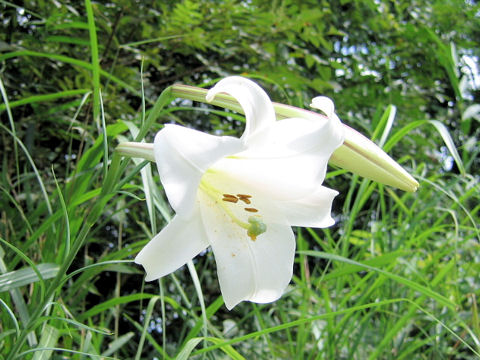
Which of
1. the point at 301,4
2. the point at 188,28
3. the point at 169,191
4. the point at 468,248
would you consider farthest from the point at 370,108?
the point at 169,191

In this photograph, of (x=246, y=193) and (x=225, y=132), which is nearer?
(x=246, y=193)

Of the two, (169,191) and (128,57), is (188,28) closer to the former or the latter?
(128,57)

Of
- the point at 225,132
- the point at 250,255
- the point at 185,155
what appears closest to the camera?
the point at 185,155

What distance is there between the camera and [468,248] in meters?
1.65

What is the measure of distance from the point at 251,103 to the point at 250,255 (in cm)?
19

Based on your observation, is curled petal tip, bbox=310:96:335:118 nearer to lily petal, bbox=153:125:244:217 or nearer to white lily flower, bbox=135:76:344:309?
white lily flower, bbox=135:76:344:309

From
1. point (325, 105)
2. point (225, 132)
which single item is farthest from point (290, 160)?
point (225, 132)

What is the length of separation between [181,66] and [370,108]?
94cm

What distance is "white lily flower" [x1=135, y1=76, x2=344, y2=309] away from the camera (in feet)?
1.63

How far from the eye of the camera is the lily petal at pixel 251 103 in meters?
0.54

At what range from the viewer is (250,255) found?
62 cm

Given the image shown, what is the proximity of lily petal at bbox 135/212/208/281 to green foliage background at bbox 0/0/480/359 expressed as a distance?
10.1 inches

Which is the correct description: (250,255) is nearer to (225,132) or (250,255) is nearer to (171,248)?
(171,248)

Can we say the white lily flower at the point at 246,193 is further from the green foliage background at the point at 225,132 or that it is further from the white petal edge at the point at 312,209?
the green foliage background at the point at 225,132
